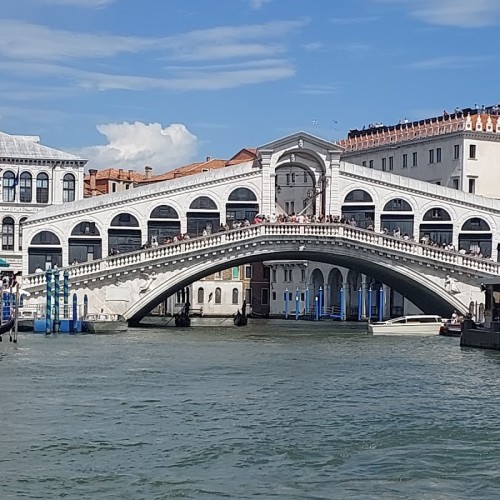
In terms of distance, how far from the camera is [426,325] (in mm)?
28891

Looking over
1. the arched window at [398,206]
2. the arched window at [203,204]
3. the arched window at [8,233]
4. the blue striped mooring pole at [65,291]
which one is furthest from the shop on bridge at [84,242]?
the arched window at [398,206]

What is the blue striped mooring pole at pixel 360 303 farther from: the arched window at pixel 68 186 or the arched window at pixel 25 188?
the arched window at pixel 25 188

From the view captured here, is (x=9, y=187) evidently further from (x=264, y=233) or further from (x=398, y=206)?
(x=398, y=206)

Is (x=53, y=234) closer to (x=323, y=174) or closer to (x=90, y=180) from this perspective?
(x=323, y=174)

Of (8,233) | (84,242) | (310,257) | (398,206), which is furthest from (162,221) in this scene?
(398,206)

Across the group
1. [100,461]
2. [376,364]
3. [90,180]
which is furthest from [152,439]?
[90,180]

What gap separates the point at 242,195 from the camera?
31344 mm

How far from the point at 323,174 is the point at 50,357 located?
42.5 feet

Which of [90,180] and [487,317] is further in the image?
[90,180]

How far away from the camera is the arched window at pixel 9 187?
33.1 meters

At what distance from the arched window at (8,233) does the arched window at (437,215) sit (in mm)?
10736

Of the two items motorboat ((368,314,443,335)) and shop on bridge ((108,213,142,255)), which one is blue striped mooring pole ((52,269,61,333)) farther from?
motorboat ((368,314,443,335))

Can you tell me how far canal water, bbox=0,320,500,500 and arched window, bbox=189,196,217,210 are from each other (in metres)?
9.91

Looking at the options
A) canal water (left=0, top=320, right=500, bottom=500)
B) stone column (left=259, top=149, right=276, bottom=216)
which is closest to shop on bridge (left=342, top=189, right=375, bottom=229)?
stone column (left=259, top=149, right=276, bottom=216)
